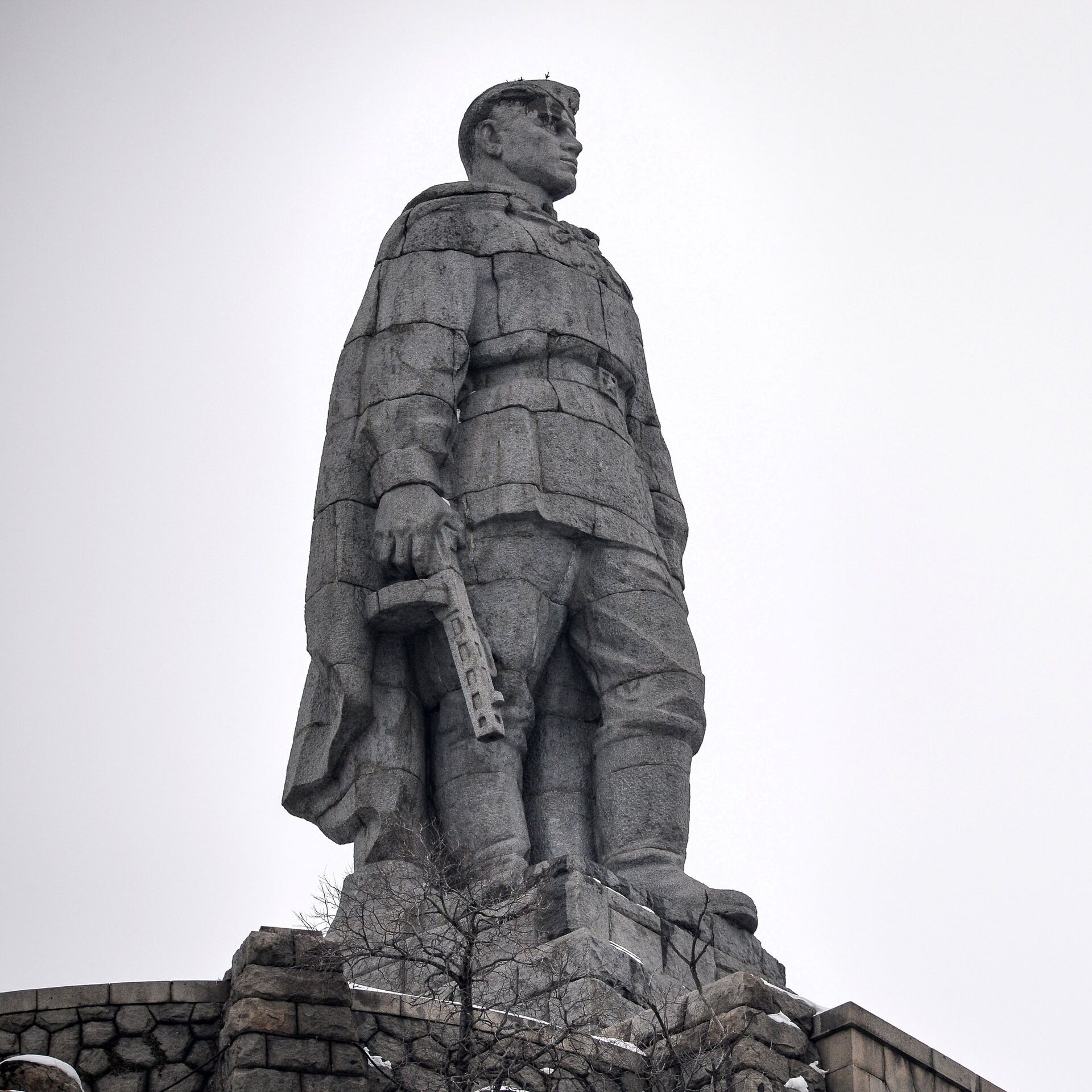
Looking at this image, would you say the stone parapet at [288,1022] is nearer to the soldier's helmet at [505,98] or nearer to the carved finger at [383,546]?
the carved finger at [383,546]

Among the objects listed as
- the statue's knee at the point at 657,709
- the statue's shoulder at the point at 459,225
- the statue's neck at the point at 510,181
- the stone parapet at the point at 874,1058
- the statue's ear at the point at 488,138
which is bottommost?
the stone parapet at the point at 874,1058

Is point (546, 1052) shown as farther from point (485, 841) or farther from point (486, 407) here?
point (486, 407)

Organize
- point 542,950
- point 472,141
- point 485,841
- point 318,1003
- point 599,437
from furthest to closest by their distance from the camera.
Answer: point 472,141, point 599,437, point 485,841, point 542,950, point 318,1003

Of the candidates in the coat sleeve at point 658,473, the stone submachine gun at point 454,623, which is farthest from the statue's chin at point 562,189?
Result: the stone submachine gun at point 454,623

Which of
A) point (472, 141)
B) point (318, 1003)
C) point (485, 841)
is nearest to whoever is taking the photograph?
point (318, 1003)

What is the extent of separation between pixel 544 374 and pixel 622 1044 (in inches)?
167

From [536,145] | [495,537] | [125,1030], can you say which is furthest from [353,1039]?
[536,145]

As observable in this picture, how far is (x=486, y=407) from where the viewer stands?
12.6 metres

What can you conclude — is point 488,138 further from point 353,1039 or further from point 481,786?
point 353,1039

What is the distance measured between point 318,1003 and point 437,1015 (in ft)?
2.01

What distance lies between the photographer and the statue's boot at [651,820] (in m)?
11.5

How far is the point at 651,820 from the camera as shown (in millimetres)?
11891

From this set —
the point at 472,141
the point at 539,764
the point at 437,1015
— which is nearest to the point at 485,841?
the point at 539,764

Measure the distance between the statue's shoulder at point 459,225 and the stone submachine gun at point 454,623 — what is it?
6.56 feet
